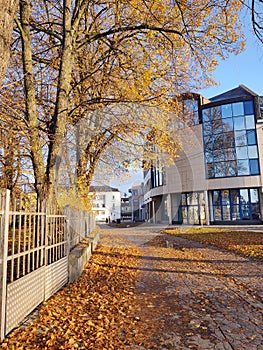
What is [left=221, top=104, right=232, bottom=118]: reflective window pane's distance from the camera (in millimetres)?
31344

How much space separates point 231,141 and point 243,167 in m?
3.08

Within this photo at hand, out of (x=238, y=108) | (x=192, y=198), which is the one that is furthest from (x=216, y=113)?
(x=192, y=198)

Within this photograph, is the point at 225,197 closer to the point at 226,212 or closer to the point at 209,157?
the point at 226,212

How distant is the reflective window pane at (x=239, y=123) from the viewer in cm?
3078

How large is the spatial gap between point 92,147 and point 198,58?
644 centimetres

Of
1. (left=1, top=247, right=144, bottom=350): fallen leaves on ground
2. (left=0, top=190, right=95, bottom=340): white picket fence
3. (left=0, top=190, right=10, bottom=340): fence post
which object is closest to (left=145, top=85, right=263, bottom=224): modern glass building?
(left=1, top=247, right=144, bottom=350): fallen leaves on ground

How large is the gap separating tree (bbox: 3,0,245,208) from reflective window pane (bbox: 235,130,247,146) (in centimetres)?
2018

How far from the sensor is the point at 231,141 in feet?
102

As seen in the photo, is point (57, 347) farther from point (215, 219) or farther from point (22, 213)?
point (215, 219)

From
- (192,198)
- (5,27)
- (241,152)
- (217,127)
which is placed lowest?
(192,198)

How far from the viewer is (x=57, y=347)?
3.26 m

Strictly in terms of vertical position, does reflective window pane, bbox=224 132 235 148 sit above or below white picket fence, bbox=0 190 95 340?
above

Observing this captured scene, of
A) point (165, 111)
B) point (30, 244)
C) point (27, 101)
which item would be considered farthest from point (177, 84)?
point (30, 244)

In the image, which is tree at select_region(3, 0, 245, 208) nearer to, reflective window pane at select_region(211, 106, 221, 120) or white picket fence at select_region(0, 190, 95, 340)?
white picket fence at select_region(0, 190, 95, 340)
